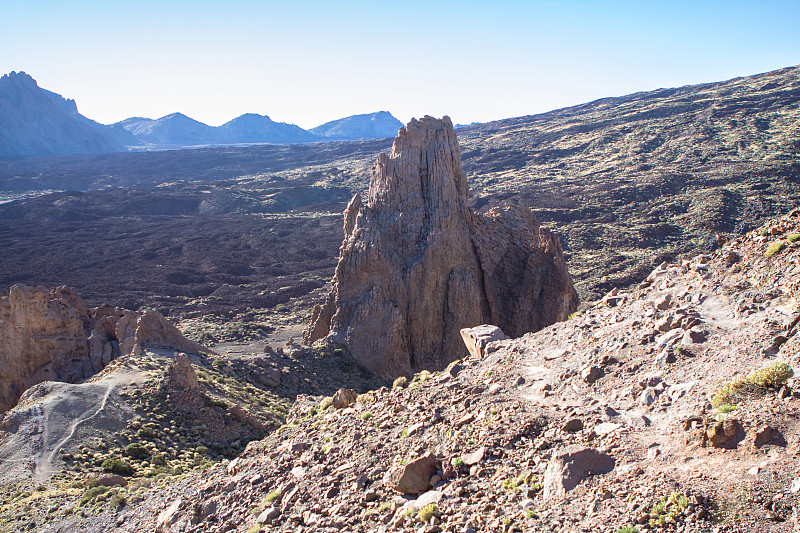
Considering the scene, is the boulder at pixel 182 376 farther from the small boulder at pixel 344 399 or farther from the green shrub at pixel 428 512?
the green shrub at pixel 428 512

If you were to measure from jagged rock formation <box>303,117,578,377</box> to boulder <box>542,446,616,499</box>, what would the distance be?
15684mm

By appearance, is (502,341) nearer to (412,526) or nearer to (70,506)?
(412,526)

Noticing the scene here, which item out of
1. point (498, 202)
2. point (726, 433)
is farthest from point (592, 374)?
point (498, 202)

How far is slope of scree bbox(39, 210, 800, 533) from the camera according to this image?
20.4 feet

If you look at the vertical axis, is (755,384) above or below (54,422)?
above

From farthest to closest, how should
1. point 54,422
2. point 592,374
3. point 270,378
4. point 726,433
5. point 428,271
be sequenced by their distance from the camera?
point 428,271, point 270,378, point 54,422, point 592,374, point 726,433

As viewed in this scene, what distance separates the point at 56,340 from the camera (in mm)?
24047

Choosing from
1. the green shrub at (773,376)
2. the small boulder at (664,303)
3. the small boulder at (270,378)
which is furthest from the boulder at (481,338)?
the small boulder at (270,378)

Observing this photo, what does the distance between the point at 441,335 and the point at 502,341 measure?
10.8m

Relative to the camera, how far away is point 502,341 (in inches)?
500

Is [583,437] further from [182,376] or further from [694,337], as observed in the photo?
[182,376]

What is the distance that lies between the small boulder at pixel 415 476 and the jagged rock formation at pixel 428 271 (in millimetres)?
14592

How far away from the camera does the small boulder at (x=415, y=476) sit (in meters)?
8.02

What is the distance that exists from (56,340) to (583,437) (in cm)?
2266
